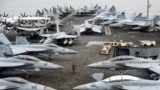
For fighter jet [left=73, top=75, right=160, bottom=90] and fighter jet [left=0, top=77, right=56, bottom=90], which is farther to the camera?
fighter jet [left=73, top=75, right=160, bottom=90]

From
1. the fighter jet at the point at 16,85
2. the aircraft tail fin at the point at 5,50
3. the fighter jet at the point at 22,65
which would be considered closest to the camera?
the fighter jet at the point at 16,85

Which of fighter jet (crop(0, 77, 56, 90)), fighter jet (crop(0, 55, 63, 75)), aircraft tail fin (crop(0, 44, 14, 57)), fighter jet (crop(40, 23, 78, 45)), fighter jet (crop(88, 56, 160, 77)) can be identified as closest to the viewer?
fighter jet (crop(0, 77, 56, 90))

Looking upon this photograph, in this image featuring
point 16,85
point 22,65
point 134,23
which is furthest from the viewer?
point 134,23

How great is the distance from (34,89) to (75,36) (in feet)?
103

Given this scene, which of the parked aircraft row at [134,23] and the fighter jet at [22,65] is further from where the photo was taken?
the parked aircraft row at [134,23]

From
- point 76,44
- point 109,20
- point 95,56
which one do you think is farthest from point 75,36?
point 109,20

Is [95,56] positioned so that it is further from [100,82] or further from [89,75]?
[100,82]

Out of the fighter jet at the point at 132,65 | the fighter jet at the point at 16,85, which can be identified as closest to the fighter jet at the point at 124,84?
the fighter jet at the point at 16,85

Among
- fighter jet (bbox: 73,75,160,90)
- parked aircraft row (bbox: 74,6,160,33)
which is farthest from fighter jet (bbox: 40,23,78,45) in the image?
fighter jet (bbox: 73,75,160,90)

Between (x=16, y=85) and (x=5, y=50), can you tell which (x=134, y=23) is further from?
(x=16, y=85)

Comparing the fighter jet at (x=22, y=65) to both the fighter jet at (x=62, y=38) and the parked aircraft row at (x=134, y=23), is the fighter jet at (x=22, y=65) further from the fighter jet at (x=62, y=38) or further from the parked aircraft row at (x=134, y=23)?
the parked aircraft row at (x=134, y=23)

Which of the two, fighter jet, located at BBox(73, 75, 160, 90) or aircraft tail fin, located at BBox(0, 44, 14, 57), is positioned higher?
aircraft tail fin, located at BBox(0, 44, 14, 57)

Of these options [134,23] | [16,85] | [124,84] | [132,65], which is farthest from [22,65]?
[134,23]

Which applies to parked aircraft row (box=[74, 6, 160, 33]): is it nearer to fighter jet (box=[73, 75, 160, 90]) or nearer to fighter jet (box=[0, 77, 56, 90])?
fighter jet (box=[73, 75, 160, 90])
